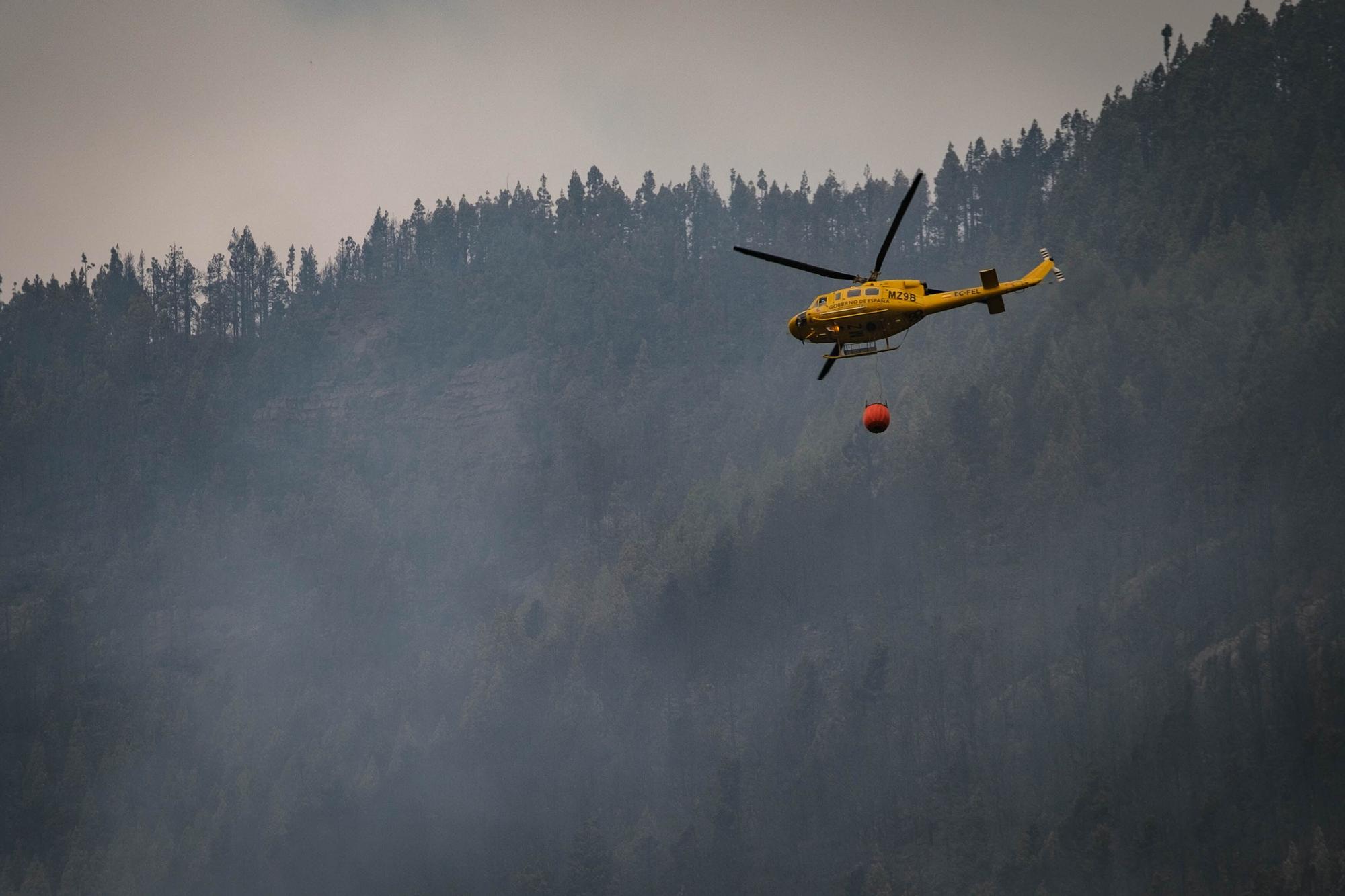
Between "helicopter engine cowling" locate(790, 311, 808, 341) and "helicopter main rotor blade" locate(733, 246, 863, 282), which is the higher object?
"helicopter main rotor blade" locate(733, 246, 863, 282)

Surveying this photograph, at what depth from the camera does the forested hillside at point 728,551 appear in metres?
101

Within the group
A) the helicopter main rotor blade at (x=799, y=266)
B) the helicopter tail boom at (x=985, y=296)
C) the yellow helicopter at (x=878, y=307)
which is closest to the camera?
the helicopter main rotor blade at (x=799, y=266)

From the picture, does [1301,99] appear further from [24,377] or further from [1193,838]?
[24,377]

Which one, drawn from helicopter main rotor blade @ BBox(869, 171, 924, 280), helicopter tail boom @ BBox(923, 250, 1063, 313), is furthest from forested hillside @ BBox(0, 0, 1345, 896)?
helicopter main rotor blade @ BBox(869, 171, 924, 280)

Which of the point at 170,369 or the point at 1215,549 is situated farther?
the point at 170,369

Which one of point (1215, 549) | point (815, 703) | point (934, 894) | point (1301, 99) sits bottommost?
point (934, 894)

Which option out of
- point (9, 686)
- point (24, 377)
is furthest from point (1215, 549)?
point (24, 377)

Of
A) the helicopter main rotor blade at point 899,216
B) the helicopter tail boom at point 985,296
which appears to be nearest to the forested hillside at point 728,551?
the helicopter tail boom at point 985,296

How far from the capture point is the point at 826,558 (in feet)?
415

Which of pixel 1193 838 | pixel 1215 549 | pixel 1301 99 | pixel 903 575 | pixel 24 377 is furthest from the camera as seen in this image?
pixel 24 377

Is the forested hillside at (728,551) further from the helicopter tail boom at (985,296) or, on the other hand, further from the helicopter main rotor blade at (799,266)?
the helicopter main rotor blade at (799,266)

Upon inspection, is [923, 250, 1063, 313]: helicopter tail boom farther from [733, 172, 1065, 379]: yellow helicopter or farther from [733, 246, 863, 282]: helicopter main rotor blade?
[733, 246, 863, 282]: helicopter main rotor blade

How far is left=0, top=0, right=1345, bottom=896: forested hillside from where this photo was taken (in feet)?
333

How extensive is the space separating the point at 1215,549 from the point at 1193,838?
78.6 feet
